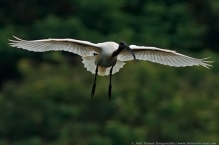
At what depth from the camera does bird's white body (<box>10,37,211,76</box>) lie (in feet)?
38.0

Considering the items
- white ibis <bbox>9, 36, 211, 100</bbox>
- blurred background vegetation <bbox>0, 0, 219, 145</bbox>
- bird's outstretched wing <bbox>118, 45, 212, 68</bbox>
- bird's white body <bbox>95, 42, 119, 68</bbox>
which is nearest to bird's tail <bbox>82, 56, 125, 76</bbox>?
white ibis <bbox>9, 36, 211, 100</bbox>

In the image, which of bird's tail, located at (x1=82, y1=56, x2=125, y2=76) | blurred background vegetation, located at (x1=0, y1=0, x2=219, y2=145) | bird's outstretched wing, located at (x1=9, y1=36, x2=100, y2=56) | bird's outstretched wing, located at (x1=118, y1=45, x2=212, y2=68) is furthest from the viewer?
blurred background vegetation, located at (x1=0, y1=0, x2=219, y2=145)

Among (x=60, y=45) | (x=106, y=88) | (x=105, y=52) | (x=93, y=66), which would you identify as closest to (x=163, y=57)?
(x=93, y=66)

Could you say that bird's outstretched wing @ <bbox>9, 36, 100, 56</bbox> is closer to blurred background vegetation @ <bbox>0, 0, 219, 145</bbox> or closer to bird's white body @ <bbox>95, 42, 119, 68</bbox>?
bird's white body @ <bbox>95, 42, 119, 68</bbox>

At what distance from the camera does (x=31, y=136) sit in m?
20.2

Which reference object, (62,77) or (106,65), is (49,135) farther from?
(106,65)

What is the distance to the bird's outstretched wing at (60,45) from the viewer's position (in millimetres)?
11531

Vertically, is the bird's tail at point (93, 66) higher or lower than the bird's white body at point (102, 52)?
lower

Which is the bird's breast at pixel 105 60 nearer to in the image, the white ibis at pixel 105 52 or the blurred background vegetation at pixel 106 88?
the white ibis at pixel 105 52

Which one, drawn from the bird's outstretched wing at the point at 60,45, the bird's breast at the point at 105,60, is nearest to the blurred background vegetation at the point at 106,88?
the bird's outstretched wing at the point at 60,45

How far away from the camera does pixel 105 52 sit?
11.6m

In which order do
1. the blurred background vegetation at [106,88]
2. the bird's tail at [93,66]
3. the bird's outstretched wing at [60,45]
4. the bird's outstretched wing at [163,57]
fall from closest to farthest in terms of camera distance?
the bird's outstretched wing at [60,45]
the bird's tail at [93,66]
the bird's outstretched wing at [163,57]
the blurred background vegetation at [106,88]

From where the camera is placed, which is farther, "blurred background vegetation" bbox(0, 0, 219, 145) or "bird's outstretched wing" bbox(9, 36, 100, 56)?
"blurred background vegetation" bbox(0, 0, 219, 145)

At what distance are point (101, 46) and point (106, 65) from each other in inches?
8.8
